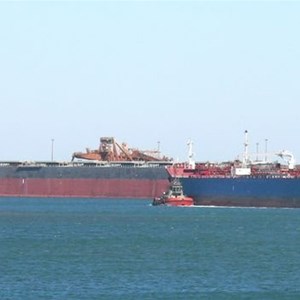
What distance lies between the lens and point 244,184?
89375 millimetres

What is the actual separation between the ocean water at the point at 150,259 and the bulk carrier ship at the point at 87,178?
34.0 meters

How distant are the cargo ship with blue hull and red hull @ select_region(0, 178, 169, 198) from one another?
11.6 metres

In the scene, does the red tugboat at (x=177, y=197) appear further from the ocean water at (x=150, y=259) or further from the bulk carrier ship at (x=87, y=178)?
the ocean water at (x=150, y=259)

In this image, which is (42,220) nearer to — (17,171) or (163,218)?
(163,218)

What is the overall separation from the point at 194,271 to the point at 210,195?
50.0 meters

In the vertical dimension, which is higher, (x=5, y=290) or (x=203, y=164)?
(x=203, y=164)

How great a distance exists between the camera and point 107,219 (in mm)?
76125

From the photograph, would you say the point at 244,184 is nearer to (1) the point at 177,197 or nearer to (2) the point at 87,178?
(1) the point at 177,197

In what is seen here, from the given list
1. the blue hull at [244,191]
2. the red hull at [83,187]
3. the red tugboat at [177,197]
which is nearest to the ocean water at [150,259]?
the blue hull at [244,191]

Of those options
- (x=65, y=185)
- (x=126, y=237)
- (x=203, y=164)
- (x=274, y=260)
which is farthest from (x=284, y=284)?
(x=65, y=185)

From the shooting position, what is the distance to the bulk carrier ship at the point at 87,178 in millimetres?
108575

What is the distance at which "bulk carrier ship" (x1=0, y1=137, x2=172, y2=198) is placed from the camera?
109 meters

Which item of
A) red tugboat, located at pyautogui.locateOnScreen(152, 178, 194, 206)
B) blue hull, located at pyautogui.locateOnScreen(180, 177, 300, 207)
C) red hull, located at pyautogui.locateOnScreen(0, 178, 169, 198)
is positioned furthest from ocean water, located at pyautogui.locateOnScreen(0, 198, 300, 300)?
red hull, located at pyautogui.locateOnScreen(0, 178, 169, 198)

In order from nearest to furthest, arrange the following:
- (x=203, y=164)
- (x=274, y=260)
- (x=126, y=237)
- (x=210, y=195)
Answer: (x=274, y=260) → (x=126, y=237) → (x=210, y=195) → (x=203, y=164)
